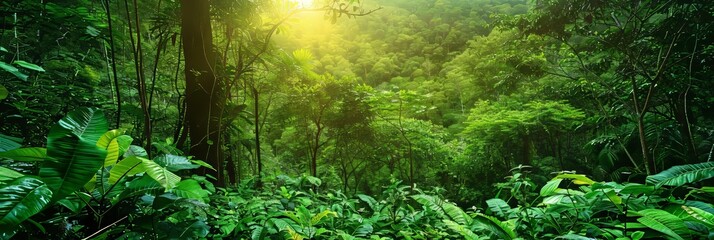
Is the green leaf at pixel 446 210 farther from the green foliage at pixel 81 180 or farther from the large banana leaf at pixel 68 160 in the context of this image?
the large banana leaf at pixel 68 160

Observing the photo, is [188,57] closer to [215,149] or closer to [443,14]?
[215,149]

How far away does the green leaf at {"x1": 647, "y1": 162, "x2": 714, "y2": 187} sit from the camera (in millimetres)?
1295

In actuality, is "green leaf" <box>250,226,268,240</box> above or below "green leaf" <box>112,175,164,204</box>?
below

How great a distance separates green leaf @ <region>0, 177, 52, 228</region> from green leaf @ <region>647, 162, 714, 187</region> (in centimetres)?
199

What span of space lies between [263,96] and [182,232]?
538 centimetres

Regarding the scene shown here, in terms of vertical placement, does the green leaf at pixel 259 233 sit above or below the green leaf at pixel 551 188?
below

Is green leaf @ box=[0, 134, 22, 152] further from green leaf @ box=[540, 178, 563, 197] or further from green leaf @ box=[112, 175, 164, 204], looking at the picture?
green leaf @ box=[540, 178, 563, 197]

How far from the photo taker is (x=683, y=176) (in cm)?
133

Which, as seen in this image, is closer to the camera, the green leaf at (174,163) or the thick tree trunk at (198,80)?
the green leaf at (174,163)

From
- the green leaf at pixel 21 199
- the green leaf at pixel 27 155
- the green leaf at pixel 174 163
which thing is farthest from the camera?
the green leaf at pixel 174 163

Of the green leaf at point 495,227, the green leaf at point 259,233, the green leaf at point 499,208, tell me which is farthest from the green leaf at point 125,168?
the green leaf at point 499,208

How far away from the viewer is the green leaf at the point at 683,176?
129cm

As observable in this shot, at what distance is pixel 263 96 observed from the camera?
20.8 ft

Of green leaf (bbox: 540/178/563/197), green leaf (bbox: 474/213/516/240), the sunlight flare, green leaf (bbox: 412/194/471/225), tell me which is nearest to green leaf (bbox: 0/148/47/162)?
green leaf (bbox: 474/213/516/240)
